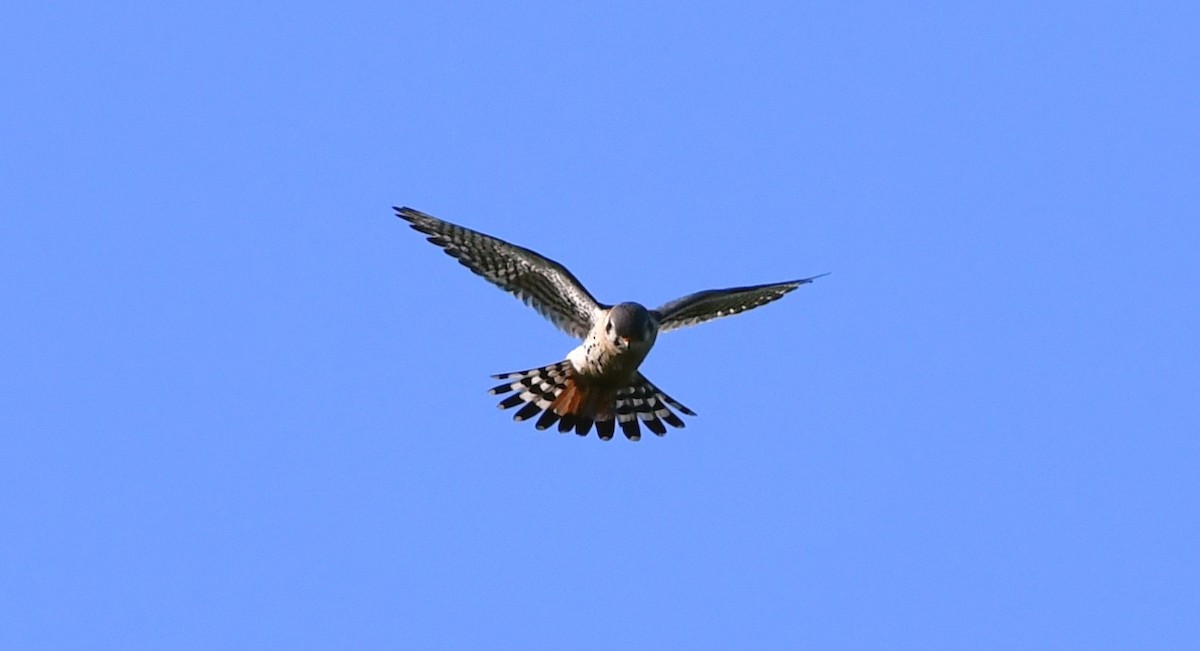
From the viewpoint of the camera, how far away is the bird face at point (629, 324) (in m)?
13.4

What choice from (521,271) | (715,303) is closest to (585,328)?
→ (521,271)

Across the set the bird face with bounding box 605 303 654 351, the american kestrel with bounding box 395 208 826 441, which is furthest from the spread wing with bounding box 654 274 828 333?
the bird face with bounding box 605 303 654 351

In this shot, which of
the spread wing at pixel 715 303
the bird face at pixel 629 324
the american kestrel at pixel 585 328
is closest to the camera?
the bird face at pixel 629 324

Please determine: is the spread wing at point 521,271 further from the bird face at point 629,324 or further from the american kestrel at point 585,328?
the bird face at point 629,324

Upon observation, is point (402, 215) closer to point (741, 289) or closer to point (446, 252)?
point (446, 252)

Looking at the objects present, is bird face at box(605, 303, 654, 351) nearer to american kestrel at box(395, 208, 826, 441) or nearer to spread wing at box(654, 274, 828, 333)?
american kestrel at box(395, 208, 826, 441)

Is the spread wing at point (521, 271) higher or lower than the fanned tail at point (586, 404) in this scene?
higher

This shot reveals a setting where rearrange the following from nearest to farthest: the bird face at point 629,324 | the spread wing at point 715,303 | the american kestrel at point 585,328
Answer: the bird face at point 629,324 → the american kestrel at point 585,328 → the spread wing at point 715,303

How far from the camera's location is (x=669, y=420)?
1488 centimetres

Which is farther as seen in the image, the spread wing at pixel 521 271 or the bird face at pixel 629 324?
the spread wing at pixel 521 271

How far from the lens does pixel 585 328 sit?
47.2ft

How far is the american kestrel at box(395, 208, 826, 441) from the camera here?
13773 mm

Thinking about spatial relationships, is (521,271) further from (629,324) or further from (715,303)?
(715,303)

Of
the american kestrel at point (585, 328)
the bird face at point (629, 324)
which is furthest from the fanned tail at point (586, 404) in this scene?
the bird face at point (629, 324)
